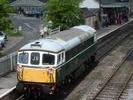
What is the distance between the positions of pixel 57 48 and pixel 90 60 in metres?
10.3

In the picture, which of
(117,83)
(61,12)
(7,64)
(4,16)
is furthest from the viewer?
(61,12)

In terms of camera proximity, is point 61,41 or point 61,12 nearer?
point 61,41

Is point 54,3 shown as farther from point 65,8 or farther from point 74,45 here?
point 74,45

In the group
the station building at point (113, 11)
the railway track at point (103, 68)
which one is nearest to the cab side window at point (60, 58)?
the railway track at point (103, 68)

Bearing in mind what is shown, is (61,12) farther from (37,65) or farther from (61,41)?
(37,65)

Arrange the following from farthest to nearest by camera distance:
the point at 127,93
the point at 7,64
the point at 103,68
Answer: the point at 103,68
the point at 7,64
the point at 127,93

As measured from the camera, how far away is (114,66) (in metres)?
34.7

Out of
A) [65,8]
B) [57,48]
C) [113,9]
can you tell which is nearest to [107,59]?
[65,8]

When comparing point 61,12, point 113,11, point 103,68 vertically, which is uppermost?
point 61,12

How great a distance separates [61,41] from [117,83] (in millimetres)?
5288

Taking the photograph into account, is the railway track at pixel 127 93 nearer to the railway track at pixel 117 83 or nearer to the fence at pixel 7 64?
the railway track at pixel 117 83

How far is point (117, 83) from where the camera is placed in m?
28.6

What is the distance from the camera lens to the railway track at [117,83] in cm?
2505

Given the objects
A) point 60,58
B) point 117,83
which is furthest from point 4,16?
point 60,58
